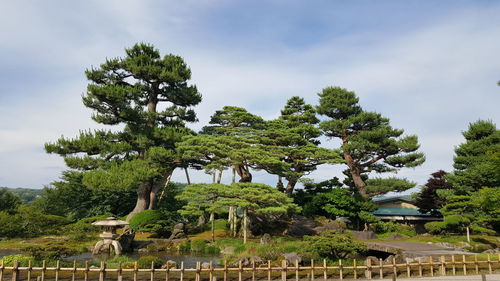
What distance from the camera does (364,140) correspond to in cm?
3312

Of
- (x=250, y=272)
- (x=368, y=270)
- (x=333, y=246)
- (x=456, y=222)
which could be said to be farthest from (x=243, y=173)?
(x=456, y=222)

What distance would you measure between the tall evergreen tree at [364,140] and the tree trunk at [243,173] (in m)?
11.6

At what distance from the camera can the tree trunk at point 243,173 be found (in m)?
28.3

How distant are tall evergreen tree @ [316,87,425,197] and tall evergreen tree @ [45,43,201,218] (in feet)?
49.7

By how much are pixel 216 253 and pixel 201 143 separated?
8.03 metres

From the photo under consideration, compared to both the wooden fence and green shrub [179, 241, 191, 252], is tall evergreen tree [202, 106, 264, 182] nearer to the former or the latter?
green shrub [179, 241, 191, 252]

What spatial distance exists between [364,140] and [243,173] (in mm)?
13347

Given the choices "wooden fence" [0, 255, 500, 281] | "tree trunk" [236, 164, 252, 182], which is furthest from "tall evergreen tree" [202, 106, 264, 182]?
"wooden fence" [0, 255, 500, 281]

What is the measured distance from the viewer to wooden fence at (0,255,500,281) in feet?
40.5

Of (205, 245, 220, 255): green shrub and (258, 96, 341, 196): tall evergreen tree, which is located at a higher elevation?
(258, 96, 341, 196): tall evergreen tree

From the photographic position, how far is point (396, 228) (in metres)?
31.1

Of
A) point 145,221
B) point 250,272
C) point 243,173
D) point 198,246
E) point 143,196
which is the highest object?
point 243,173

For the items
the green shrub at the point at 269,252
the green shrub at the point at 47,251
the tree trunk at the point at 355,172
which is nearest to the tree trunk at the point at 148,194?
the green shrub at the point at 269,252

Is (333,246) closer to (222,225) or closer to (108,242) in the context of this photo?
(108,242)
